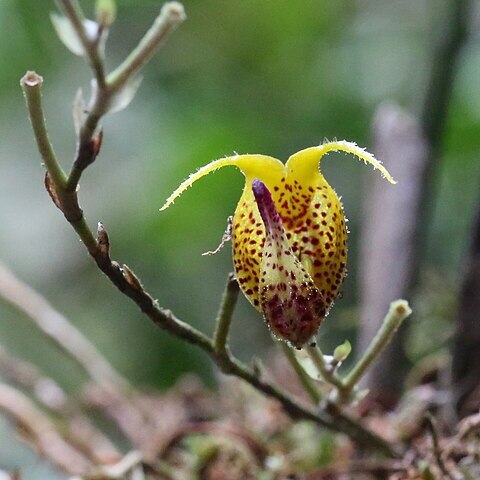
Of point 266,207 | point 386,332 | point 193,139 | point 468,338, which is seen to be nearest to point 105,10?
point 266,207

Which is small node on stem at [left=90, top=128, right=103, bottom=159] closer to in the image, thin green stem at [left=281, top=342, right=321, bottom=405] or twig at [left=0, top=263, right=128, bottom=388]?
thin green stem at [left=281, top=342, right=321, bottom=405]

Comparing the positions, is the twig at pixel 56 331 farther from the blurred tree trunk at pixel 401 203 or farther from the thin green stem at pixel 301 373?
the thin green stem at pixel 301 373

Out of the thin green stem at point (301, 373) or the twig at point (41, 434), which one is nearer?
the thin green stem at point (301, 373)

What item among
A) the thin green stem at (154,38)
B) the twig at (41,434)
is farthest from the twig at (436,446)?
the twig at (41,434)

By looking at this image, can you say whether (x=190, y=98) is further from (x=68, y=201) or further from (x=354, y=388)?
(x=68, y=201)

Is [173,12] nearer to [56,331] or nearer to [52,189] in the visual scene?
[52,189]

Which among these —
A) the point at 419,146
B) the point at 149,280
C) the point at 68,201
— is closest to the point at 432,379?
the point at 419,146

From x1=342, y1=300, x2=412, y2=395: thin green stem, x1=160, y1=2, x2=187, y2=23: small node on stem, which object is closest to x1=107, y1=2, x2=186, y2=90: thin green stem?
x1=160, y1=2, x2=187, y2=23: small node on stem
